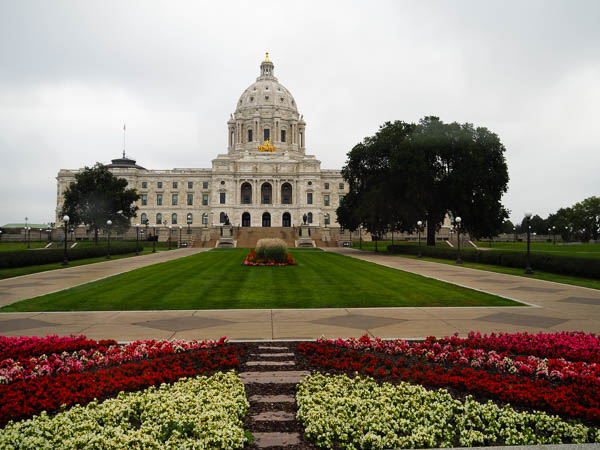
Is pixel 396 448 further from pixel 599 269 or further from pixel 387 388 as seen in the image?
pixel 599 269

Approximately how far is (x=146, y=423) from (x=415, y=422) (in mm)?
3296

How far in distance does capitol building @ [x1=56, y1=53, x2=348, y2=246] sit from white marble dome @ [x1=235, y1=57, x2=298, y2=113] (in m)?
0.29

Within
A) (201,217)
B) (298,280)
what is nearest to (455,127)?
(298,280)

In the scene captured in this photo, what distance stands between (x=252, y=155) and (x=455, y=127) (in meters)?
73.7

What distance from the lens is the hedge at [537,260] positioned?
77.5ft

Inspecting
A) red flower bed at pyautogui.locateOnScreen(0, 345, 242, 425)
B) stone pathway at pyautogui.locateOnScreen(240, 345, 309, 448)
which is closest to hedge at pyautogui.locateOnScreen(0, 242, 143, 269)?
red flower bed at pyautogui.locateOnScreen(0, 345, 242, 425)

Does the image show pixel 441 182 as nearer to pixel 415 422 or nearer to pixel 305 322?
pixel 305 322

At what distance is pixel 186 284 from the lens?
19.2 metres

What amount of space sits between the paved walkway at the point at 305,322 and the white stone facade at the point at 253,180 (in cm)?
9842

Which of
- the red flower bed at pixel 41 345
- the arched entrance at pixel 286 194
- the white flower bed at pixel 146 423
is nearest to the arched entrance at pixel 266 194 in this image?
the arched entrance at pixel 286 194

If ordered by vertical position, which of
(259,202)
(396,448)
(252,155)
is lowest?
(396,448)

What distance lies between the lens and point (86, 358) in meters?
7.96

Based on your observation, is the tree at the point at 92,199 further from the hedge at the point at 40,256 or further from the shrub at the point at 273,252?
the shrub at the point at 273,252

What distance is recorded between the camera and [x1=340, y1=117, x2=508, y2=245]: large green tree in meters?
45.9
